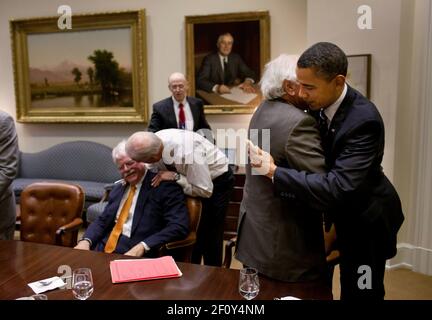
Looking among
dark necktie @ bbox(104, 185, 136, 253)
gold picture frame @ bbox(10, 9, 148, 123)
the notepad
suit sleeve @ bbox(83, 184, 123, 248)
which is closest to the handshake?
the notepad

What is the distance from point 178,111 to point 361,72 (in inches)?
68.9

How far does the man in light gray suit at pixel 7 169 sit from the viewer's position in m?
2.76

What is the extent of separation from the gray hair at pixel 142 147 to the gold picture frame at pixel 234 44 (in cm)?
271

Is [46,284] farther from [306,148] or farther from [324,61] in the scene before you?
[324,61]

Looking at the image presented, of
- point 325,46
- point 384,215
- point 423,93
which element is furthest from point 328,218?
point 423,93

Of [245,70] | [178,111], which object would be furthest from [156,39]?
[178,111]

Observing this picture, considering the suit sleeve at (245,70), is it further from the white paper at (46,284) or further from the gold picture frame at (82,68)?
the white paper at (46,284)

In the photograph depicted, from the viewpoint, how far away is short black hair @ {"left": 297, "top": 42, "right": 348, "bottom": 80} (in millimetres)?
1563

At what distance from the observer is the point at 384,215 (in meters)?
1.75

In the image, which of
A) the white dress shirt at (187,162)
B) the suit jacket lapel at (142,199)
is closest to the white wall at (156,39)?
the white dress shirt at (187,162)

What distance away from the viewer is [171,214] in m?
2.53

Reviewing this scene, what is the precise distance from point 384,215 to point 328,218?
232 mm

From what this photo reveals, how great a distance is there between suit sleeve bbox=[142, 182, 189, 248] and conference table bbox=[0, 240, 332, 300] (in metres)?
0.39
